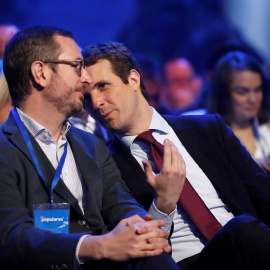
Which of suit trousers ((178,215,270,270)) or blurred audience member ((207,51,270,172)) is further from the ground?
blurred audience member ((207,51,270,172))

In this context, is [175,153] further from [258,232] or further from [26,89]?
[26,89]

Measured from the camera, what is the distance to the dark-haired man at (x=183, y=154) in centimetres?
266

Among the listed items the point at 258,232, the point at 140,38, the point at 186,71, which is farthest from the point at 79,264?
the point at 140,38

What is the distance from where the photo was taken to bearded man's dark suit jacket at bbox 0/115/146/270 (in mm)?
2022

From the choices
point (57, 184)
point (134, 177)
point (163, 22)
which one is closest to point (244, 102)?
point (134, 177)

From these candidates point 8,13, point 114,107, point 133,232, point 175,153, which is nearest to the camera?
point 133,232

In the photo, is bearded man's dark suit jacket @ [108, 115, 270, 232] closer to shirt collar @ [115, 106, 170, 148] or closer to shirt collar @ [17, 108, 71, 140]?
shirt collar @ [115, 106, 170, 148]

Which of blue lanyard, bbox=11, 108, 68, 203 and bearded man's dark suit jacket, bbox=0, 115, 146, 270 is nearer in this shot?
bearded man's dark suit jacket, bbox=0, 115, 146, 270

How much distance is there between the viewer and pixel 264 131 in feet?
13.5

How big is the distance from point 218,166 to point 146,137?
1.27 ft

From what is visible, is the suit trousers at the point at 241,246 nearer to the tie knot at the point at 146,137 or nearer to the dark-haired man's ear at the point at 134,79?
the tie knot at the point at 146,137

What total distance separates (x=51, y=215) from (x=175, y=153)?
24.2 inches

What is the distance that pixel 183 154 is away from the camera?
9.31 feet

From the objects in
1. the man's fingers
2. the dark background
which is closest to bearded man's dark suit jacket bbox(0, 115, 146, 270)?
the man's fingers
